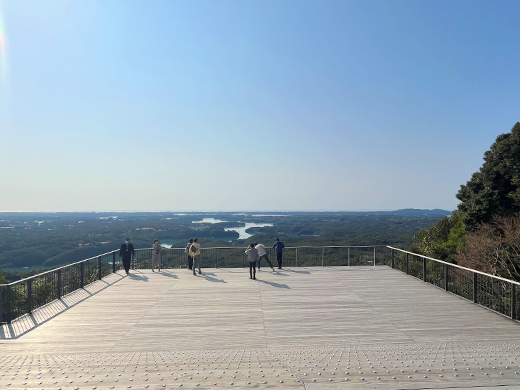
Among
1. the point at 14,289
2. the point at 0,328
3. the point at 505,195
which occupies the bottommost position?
the point at 0,328

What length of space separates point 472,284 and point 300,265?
28.7 feet

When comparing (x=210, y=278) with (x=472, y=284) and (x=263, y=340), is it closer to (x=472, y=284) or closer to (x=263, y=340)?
(x=263, y=340)

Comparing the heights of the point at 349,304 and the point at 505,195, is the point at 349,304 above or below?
below

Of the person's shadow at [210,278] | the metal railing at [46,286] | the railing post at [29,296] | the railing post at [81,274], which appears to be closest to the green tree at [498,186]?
the person's shadow at [210,278]

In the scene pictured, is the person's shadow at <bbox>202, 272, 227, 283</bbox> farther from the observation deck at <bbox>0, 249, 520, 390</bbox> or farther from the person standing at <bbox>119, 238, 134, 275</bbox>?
the person standing at <bbox>119, 238, 134, 275</bbox>

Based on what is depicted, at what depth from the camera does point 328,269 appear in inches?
667

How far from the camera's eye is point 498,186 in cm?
2520

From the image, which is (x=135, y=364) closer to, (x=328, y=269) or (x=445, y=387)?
(x=445, y=387)

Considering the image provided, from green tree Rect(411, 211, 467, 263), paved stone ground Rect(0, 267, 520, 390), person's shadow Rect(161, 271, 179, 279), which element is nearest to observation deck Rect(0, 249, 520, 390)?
paved stone ground Rect(0, 267, 520, 390)

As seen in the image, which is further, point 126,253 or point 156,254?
point 156,254

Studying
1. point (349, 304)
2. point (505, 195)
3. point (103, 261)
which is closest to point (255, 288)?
point (349, 304)

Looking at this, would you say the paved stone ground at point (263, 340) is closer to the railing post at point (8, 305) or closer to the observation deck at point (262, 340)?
the observation deck at point (262, 340)

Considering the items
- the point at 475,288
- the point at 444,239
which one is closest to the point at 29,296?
the point at 475,288

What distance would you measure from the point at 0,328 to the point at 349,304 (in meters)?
7.97
